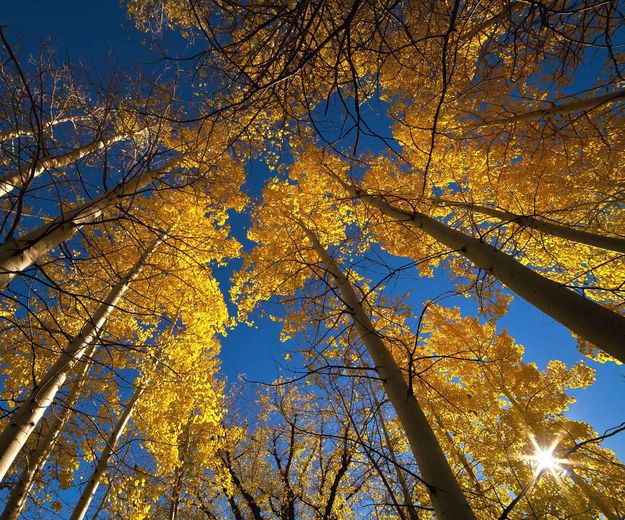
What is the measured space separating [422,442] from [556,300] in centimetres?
117

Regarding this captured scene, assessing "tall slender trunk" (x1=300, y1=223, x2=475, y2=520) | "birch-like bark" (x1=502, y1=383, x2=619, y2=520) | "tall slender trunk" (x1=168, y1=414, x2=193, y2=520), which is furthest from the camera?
"tall slender trunk" (x1=168, y1=414, x2=193, y2=520)

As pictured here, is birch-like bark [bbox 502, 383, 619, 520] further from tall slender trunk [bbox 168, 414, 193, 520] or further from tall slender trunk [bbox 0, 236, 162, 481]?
tall slender trunk [bbox 168, 414, 193, 520]

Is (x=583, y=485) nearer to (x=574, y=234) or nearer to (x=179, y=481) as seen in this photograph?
(x=574, y=234)

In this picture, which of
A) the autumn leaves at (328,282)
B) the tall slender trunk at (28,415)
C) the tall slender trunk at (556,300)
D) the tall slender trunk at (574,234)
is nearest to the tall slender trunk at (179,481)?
the autumn leaves at (328,282)

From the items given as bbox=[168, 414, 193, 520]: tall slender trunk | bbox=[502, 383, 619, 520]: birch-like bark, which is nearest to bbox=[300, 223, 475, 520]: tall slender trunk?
bbox=[502, 383, 619, 520]: birch-like bark

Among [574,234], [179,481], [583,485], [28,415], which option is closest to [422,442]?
[574,234]

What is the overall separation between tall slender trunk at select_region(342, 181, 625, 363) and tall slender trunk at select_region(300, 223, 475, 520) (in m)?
0.93

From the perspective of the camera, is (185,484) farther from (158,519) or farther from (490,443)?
(490,443)

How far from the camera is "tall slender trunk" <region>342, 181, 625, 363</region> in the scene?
60.1 inches

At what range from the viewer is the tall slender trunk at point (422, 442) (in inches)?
65.1

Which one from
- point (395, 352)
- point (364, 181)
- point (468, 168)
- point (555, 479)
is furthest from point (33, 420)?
point (555, 479)

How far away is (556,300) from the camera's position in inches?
69.7

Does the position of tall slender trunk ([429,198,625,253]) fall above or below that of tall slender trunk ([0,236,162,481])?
above

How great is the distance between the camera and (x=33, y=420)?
2.68 meters
